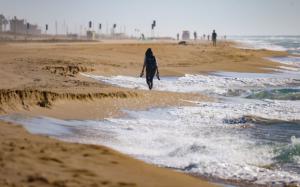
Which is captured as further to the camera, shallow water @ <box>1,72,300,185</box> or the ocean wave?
the ocean wave

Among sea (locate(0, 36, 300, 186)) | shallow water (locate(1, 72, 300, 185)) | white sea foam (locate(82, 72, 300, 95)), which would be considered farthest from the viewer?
white sea foam (locate(82, 72, 300, 95))

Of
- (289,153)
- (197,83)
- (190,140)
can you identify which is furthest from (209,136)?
(197,83)

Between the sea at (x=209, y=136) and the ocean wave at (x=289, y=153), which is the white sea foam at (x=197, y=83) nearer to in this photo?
the sea at (x=209, y=136)

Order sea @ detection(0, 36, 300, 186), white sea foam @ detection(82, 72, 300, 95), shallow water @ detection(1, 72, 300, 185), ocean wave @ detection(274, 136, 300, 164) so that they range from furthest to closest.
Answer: white sea foam @ detection(82, 72, 300, 95) < ocean wave @ detection(274, 136, 300, 164) < shallow water @ detection(1, 72, 300, 185) < sea @ detection(0, 36, 300, 186)

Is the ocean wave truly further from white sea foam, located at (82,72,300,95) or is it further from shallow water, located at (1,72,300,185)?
white sea foam, located at (82,72,300,95)

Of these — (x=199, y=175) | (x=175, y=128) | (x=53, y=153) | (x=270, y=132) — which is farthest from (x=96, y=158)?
(x=270, y=132)

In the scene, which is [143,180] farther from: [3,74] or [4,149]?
[3,74]

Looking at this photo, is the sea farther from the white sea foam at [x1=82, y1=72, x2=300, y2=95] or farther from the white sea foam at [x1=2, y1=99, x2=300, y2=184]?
the white sea foam at [x1=82, y1=72, x2=300, y2=95]

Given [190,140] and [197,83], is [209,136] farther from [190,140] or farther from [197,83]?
[197,83]

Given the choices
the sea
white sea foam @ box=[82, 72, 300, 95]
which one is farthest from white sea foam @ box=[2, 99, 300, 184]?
white sea foam @ box=[82, 72, 300, 95]

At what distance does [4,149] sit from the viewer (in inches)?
257

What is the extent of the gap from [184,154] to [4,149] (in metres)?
3.40

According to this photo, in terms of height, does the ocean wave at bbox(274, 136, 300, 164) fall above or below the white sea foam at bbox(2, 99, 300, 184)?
below

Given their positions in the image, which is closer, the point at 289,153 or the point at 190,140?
the point at 289,153
